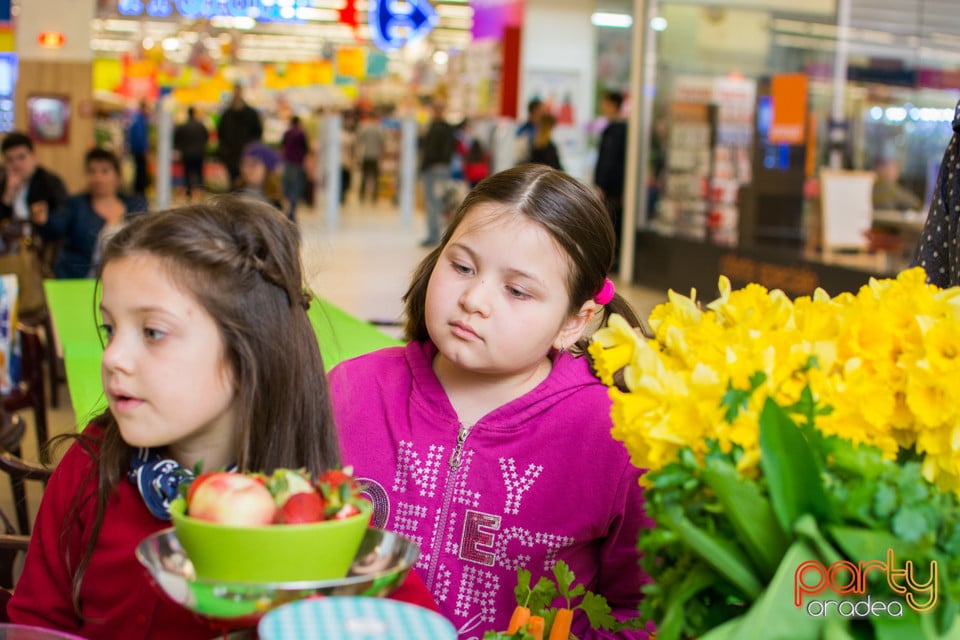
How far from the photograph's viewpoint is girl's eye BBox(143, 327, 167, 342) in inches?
50.1

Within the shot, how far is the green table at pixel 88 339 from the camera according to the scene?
2.56 m

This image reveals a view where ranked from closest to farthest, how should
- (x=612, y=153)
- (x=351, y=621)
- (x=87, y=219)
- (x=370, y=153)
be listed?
(x=351, y=621), (x=87, y=219), (x=612, y=153), (x=370, y=153)

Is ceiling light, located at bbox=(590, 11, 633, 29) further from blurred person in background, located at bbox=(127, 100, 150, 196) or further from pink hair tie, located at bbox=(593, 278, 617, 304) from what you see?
pink hair tie, located at bbox=(593, 278, 617, 304)

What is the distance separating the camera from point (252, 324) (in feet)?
4.48

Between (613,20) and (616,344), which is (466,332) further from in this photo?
(613,20)

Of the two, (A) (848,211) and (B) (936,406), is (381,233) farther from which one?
(B) (936,406)

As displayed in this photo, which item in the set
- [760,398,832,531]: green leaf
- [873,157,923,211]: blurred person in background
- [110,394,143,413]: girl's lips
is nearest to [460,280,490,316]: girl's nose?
[110,394,143,413]: girl's lips

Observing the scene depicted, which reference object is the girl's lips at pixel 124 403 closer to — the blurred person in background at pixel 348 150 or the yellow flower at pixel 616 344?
the yellow flower at pixel 616 344

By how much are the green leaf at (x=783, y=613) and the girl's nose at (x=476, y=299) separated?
2.47 ft

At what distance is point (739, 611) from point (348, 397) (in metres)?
0.94

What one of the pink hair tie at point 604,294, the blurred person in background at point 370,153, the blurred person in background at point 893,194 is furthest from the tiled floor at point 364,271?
the blurred person in background at point 370,153

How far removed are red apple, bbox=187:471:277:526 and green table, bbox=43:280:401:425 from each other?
1.16m

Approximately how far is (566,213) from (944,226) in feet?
2.91

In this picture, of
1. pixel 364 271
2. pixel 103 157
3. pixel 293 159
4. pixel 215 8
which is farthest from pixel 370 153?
pixel 103 157
